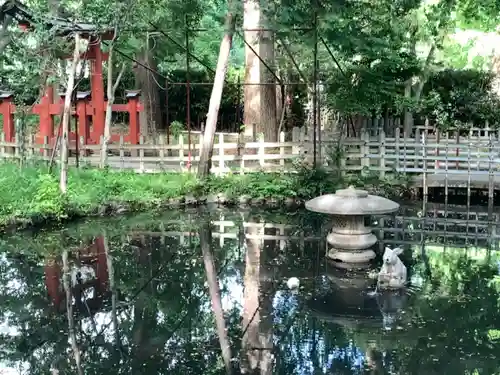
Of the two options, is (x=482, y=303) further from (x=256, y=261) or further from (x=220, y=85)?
(x=220, y=85)

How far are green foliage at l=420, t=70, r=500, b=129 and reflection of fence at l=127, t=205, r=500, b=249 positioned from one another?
851 centimetres

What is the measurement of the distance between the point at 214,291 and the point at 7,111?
13.2 m

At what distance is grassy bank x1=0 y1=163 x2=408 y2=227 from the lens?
1361 cm

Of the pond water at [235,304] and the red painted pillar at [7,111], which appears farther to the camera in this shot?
the red painted pillar at [7,111]

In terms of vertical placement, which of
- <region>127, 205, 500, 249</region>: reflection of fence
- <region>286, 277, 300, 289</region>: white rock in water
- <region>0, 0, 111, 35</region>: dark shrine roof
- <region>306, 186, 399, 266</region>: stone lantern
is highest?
<region>0, 0, 111, 35</region>: dark shrine roof

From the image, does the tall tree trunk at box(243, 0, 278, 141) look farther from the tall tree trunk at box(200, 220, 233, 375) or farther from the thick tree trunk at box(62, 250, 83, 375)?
the thick tree trunk at box(62, 250, 83, 375)

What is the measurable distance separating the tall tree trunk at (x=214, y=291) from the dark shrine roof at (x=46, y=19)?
5333mm

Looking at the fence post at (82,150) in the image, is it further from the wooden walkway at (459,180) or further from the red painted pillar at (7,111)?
the wooden walkway at (459,180)

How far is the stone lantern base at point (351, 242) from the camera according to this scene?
11109 mm

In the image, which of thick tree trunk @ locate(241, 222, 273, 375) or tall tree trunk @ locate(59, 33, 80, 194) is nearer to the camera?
thick tree trunk @ locate(241, 222, 273, 375)

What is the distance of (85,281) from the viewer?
10.0 meters

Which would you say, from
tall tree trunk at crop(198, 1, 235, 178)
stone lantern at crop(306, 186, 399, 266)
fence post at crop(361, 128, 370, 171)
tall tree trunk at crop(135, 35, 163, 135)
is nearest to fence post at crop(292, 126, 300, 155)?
fence post at crop(361, 128, 370, 171)

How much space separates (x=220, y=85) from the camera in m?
17.1

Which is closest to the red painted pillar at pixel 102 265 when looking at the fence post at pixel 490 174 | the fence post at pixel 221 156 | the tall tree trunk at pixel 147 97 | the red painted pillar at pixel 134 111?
the fence post at pixel 221 156
